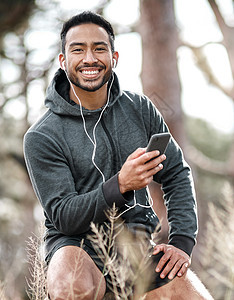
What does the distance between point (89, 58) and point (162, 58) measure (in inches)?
114

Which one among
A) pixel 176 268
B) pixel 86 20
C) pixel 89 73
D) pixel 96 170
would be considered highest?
pixel 86 20

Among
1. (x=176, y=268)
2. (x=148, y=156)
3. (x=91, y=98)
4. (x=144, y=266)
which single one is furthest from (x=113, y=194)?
(x=91, y=98)

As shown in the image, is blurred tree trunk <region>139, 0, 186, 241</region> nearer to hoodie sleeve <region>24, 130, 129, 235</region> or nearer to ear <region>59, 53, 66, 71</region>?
ear <region>59, 53, 66, 71</region>

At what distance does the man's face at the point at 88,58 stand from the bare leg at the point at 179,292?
0.97m

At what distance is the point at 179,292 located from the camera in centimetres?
225

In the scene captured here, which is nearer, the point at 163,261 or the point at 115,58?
the point at 163,261

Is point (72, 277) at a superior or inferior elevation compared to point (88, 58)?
inferior

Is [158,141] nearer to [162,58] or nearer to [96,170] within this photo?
[96,170]

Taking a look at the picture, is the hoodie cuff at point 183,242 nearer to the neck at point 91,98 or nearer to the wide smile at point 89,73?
the neck at point 91,98

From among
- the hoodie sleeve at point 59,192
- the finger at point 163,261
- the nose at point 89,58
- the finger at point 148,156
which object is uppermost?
the nose at point 89,58

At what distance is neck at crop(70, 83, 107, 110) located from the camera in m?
2.54

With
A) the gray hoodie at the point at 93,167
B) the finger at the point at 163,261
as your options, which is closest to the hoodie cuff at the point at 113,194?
the gray hoodie at the point at 93,167

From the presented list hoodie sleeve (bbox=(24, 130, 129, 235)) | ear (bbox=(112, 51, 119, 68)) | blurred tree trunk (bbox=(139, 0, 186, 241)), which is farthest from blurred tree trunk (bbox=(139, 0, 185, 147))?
hoodie sleeve (bbox=(24, 130, 129, 235))

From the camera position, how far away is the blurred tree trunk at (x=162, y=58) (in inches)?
202
